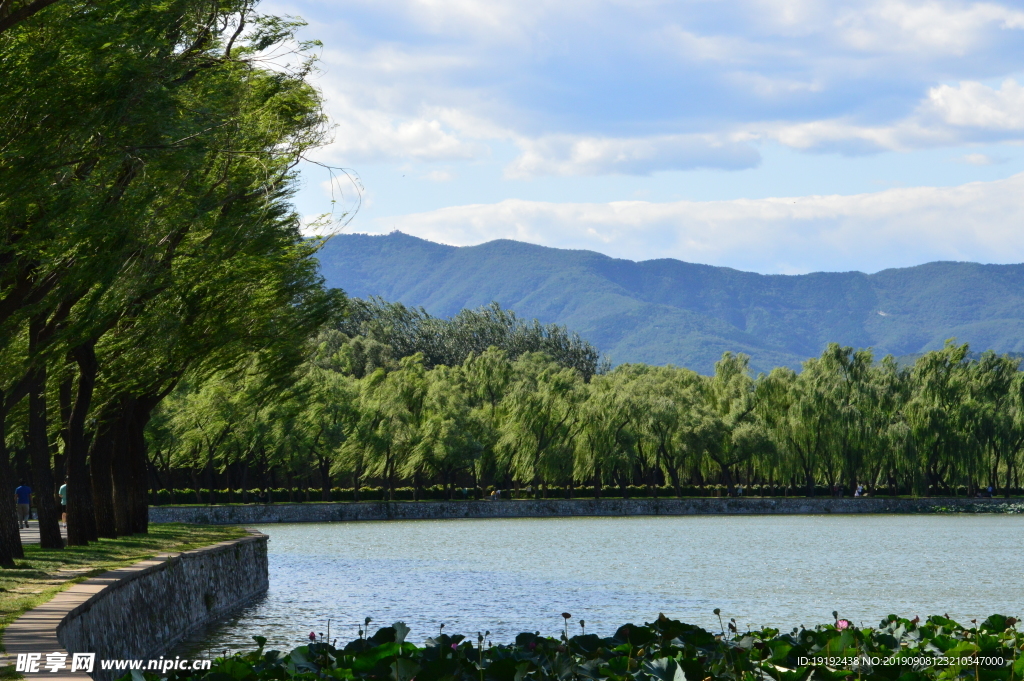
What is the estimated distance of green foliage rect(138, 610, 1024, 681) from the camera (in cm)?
600

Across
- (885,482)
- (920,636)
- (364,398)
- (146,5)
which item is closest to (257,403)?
(146,5)

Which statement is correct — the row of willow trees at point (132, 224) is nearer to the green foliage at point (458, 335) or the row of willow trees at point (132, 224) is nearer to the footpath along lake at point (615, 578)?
the footpath along lake at point (615, 578)

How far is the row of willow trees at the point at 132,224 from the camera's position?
10641 millimetres

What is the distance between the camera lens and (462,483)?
6056cm

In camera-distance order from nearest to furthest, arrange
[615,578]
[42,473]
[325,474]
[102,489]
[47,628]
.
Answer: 1. [47,628]
2. [42,473]
3. [102,489]
4. [615,578]
5. [325,474]

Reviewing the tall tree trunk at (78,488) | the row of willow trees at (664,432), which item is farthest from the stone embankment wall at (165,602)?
the row of willow trees at (664,432)

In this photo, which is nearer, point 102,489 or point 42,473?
point 42,473

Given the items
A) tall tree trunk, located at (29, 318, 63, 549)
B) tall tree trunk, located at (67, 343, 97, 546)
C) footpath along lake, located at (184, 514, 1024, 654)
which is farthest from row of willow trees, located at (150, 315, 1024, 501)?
Result: tall tree trunk, located at (67, 343, 97, 546)

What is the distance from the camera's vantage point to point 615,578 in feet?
74.4

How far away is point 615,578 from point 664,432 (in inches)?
1181

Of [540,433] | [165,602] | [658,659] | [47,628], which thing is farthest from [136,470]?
[540,433]

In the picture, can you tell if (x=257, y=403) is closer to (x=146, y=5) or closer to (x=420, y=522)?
(x=146, y=5)

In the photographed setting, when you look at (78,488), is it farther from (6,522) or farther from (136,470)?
(136,470)

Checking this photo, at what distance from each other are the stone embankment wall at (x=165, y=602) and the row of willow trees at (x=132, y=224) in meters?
2.23
